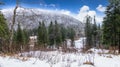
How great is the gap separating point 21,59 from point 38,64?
29.3 inches

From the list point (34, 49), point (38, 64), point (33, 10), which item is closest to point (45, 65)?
point (38, 64)

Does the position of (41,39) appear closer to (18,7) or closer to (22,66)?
(18,7)

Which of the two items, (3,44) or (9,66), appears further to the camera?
(3,44)

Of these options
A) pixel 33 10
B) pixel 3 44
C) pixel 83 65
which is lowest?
pixel 83 65

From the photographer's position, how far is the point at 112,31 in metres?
26.1

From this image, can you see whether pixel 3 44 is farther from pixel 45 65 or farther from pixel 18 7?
pixel 18 7

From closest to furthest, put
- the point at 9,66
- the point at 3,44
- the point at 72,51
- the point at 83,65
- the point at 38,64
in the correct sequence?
the point at 9,66 < the point at 38,64 < the point at 83,65 < the point at 3,44 < the point at 72,51

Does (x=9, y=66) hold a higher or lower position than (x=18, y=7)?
lower

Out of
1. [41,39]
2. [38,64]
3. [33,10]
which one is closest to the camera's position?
[38,64]

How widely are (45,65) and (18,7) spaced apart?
10.1 metres

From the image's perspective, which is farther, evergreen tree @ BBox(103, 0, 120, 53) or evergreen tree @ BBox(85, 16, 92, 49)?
evergreen tree @ BBox(85, 16, 92, 49)

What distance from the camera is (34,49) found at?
9906mm

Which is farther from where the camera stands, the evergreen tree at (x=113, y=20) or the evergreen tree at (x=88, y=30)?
the evergreen tree at (x=88, y=30)

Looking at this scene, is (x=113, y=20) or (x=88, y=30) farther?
(x=88, y=30)
